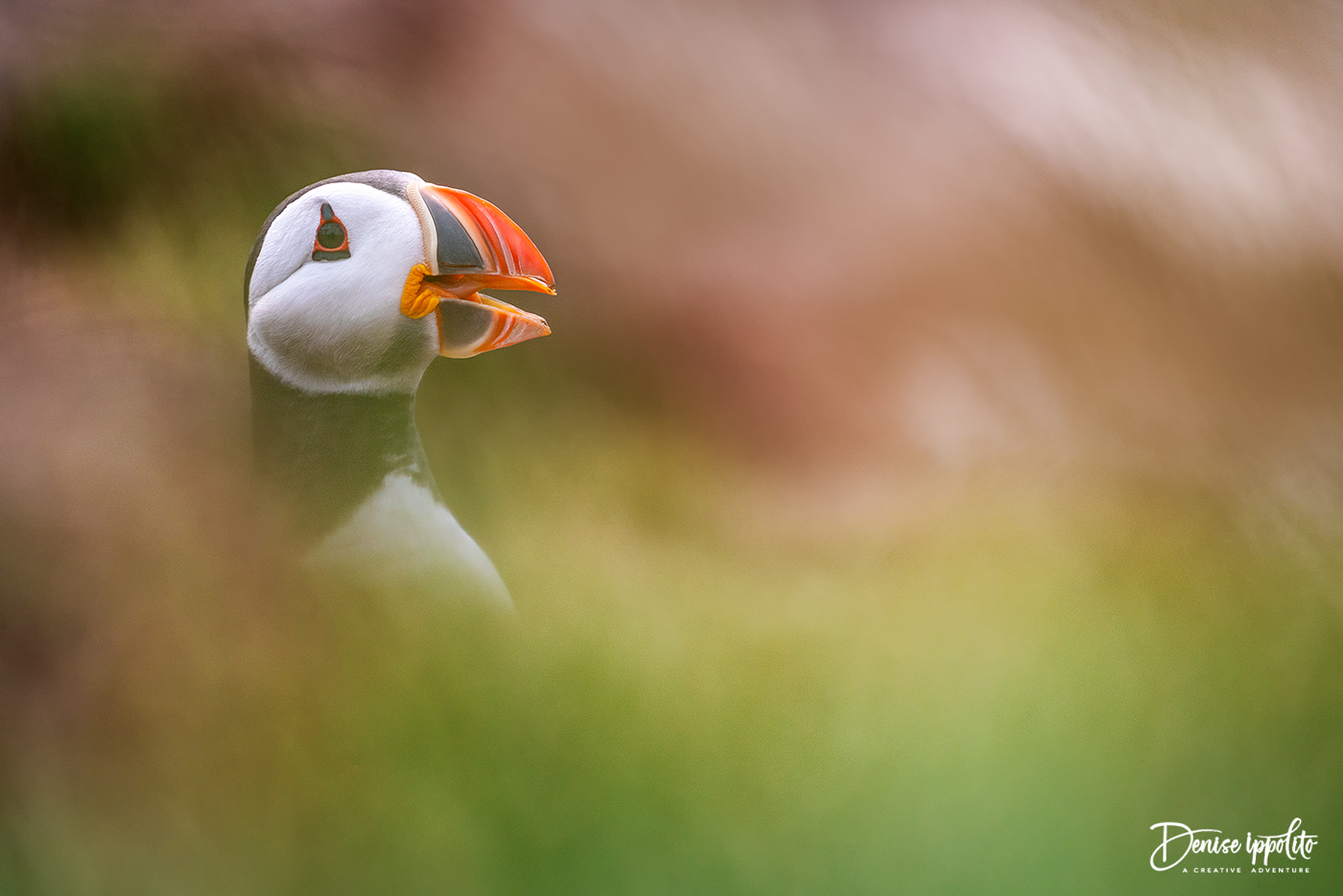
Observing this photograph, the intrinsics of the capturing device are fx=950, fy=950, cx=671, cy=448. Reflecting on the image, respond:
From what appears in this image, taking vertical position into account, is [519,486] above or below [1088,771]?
above

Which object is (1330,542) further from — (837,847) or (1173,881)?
(837,847)

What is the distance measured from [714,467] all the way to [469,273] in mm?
366

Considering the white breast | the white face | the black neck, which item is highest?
the white face

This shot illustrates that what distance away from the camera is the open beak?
1.04m

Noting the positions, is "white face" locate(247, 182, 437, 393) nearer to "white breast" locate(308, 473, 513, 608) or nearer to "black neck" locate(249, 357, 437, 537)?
"black neck" locate(249, 357, 437, 537)

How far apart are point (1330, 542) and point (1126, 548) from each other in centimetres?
30

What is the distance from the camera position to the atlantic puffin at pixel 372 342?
3.41 feet

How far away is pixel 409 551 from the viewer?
1102mm

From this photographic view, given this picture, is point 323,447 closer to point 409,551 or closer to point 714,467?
point 409,551

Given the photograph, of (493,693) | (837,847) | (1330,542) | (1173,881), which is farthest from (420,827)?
(1330,542)

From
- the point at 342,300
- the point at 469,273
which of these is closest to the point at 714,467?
the point at 469,273

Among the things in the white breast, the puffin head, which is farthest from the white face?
the white breast

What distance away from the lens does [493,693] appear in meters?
1.10

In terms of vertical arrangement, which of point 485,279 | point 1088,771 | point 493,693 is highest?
point 485,279
